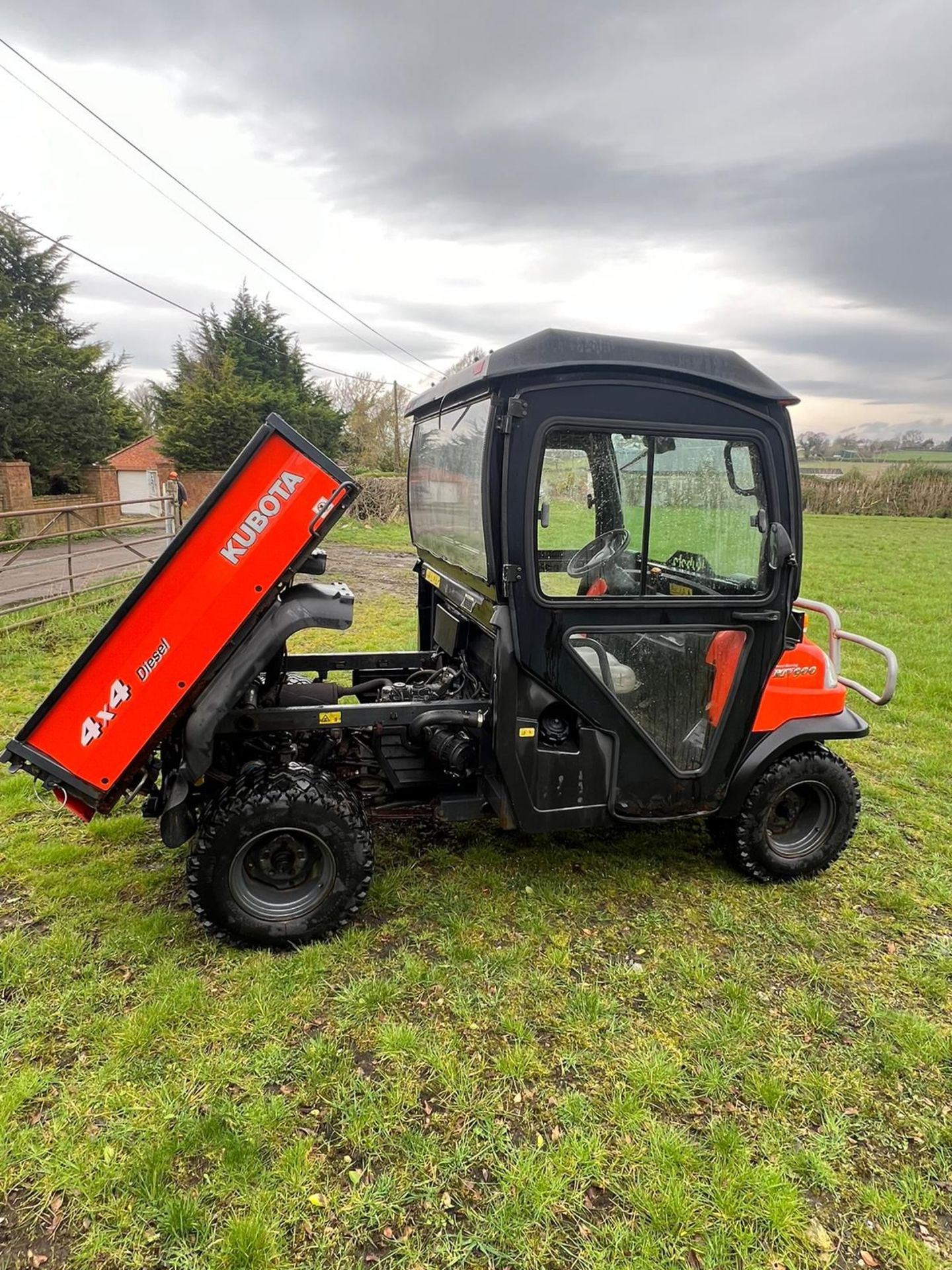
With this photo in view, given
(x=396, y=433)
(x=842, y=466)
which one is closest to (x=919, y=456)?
(x=842, y=466)

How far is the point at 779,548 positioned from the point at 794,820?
1413 millimetres

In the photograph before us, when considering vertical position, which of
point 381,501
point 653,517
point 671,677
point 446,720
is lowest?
point 446,720

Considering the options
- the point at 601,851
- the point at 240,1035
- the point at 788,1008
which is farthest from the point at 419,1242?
the point at 601,851

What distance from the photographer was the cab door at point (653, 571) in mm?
2654

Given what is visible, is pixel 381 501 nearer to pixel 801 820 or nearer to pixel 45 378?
pixel 45 378

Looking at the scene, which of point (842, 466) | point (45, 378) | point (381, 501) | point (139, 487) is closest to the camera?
point (45, 378)

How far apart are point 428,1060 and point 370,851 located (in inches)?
30.2

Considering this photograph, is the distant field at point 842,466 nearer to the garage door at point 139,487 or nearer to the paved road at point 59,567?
the garage door at point 139,487

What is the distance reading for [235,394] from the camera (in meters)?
18.9

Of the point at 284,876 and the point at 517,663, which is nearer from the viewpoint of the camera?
the point at 517,663

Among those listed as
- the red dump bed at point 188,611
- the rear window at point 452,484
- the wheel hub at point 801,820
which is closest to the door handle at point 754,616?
the wheel hub at point 801,820

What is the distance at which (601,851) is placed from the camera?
11.8ft

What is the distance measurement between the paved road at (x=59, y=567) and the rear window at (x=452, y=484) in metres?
5.00

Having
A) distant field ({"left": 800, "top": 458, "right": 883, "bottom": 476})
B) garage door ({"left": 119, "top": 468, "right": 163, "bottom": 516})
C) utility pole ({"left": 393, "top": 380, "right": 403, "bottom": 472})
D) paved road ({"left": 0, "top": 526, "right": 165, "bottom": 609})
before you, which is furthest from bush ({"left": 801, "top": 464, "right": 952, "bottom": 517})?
paved road ({"left": 0, "top": 526, "right": 165, "bottom": 609})
